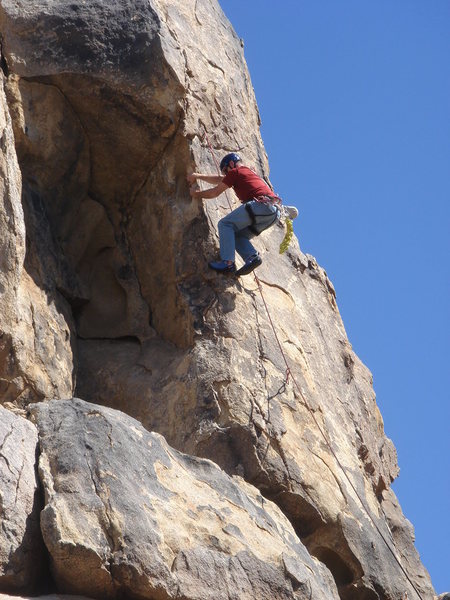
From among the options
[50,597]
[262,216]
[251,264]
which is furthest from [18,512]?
[262,216]

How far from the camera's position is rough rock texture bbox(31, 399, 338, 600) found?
7.81 m

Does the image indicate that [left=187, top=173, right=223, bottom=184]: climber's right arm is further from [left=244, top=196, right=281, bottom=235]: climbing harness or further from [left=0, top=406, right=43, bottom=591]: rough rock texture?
[left=0, top=406, right=43, bottom=591]: rough rock texture

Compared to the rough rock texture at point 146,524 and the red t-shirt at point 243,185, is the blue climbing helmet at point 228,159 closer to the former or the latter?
the red t-shirt at point 243,185

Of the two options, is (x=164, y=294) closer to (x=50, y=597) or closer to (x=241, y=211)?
(x=241, y=211)

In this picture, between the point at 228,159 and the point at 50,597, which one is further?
the point at 228,159

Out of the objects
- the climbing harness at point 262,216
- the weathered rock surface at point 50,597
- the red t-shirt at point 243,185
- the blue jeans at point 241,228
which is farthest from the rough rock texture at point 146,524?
the red t-shirt at point 243,185

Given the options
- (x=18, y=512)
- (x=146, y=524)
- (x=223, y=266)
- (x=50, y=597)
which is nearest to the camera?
(x=50, y=597)

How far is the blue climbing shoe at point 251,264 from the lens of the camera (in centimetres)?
1142

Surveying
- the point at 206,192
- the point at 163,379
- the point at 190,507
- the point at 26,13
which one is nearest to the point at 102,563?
the point at 190,507

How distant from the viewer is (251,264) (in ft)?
37.5

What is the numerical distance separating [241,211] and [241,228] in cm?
16

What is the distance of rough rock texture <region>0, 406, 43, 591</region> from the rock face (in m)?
2.02

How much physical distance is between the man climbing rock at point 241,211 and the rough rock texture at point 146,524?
8.56 ft

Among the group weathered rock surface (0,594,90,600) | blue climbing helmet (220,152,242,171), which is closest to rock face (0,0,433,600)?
blue climbing helmet (220,152,242,171)
